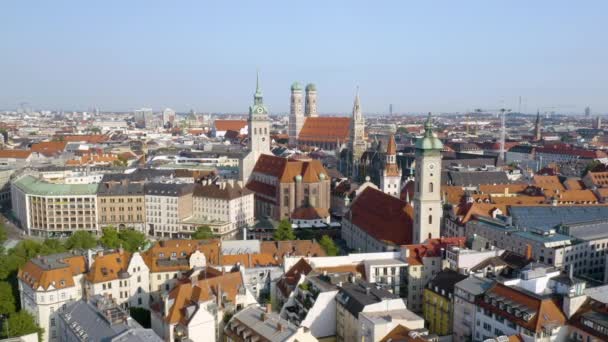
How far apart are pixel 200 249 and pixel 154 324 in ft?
59.2

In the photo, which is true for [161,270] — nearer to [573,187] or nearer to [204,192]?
[204,192]

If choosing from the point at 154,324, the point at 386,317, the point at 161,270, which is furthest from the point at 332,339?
the point at 161,270

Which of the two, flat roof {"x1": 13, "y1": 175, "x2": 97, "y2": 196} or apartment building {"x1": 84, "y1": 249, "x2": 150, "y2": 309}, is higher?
flat roof {"x1": 13, "y1": 175, "x2": 97, "y2": 196}

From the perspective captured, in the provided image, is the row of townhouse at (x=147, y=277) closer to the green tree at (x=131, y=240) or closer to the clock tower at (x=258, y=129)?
the green tree at (x=131, y=240)

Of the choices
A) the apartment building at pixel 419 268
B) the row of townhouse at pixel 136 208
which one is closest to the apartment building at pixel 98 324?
the apartment building at pixel 419 268

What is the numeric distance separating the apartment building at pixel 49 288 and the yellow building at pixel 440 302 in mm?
42197

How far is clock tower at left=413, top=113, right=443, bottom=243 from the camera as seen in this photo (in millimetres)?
86188

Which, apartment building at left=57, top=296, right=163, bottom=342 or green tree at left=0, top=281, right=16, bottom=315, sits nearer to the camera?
apartment building at left=57, top=296, right=163, bottom=342

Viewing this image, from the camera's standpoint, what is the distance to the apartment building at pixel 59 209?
122 meters

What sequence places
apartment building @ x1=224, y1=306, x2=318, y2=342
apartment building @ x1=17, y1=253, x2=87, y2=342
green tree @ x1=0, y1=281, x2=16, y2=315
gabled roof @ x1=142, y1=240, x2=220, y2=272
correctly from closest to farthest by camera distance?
apartment building @ x1=224, y1=306, x2=318, y2=342
apartment building @ x1=17, y1=253, x2=87, y2=342
green tree @ x1=0, y1=281, x2=16, y2=315
gabled roof @ x1=142, y1=240, x2=220, y2=272

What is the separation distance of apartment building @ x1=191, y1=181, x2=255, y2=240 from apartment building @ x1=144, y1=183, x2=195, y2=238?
7.33ft

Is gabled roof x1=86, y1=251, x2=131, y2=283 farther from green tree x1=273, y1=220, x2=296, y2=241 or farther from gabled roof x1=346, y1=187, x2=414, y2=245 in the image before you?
gabled roof x1=346, y1=187, x2=414, y2=245

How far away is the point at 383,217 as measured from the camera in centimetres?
9812

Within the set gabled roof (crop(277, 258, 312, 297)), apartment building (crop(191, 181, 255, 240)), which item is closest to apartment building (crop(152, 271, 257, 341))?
gabled roof (crop(277, 258, 312, 297))
